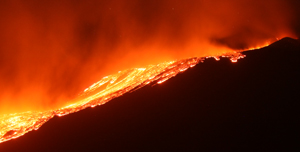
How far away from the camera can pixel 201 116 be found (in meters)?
5.50

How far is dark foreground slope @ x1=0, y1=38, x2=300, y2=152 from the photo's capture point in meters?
5.07

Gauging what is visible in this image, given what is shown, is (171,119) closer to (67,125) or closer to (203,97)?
(203,97)

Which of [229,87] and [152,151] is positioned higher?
[229,87]

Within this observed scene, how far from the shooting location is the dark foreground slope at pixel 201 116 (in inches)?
200

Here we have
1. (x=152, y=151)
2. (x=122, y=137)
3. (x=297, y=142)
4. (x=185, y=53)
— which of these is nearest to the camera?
(x=297, y=142)

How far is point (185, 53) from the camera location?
16.1m

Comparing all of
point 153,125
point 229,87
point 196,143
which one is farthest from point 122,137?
point 229,87

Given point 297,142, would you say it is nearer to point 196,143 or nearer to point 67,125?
point 196,143

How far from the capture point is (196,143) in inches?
200

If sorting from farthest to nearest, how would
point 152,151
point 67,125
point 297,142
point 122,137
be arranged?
point 67,125
point 122,137
point 152,151
point 297,142

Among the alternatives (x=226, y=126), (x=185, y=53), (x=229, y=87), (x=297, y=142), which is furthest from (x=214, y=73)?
(x=185, y=53)

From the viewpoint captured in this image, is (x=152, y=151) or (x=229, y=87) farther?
(x=229, y=87)

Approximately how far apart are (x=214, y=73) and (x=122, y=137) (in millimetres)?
2282

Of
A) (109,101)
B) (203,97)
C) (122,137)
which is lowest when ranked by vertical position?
(122,137)
